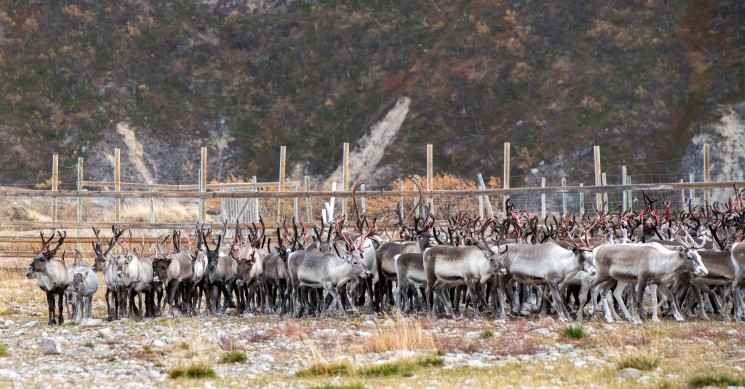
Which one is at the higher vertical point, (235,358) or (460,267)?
(460,267)

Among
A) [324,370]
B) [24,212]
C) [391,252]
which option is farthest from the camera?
[24,212]

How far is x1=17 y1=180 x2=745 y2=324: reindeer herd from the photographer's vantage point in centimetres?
1466

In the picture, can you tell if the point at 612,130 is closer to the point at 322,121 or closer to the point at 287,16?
the point at 322,121

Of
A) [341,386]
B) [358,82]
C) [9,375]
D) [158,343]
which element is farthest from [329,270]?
[358,82]

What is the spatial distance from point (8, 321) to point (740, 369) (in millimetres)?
12253

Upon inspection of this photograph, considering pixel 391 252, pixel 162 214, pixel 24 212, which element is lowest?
pixel 391 252

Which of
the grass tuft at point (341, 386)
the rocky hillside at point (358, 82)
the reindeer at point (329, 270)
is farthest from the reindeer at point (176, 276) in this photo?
the rocky hillside at point (358, 82)

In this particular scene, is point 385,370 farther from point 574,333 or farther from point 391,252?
→ point 391,252

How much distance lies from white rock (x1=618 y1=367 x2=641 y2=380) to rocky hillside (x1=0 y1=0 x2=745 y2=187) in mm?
37290

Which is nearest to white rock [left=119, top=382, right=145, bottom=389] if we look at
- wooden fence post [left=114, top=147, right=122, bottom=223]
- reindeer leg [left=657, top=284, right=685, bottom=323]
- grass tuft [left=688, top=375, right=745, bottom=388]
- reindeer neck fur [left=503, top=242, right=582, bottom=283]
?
grass tuft [left=688, top=375, right=745, bottom=388]

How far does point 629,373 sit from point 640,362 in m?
0.38

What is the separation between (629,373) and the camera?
9.27 m

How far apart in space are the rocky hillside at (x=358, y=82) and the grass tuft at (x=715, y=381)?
37.7 metres

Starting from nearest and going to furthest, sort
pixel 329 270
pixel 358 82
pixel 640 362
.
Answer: pixel 640 362 → pixel 329 270 → pixel 358 82
